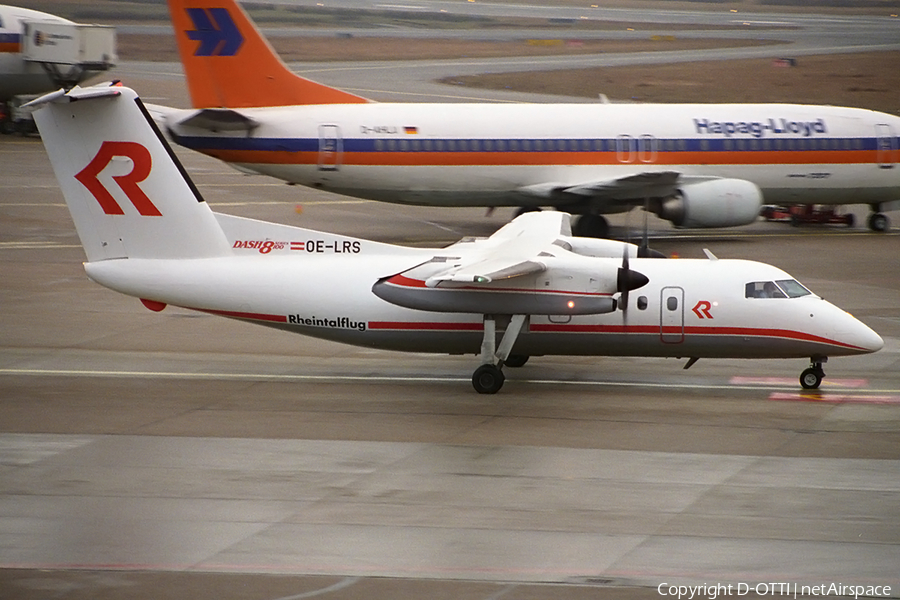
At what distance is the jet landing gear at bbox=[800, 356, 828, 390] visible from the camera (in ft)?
70.9

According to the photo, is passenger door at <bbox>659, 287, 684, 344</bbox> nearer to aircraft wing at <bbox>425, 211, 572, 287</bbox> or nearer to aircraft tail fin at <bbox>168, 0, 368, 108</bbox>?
aircraft wing at <bbox>425, 211, 572, 287</bbox>

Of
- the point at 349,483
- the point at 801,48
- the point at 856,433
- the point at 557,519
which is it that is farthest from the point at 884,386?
the point at 801,48

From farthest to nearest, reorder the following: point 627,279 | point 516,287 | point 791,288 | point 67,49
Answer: point 67,49 → point 791,288 → point 516,287 → point 627,279

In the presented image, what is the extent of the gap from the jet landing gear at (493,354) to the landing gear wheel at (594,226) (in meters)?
14.8

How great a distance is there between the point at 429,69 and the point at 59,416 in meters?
67.5

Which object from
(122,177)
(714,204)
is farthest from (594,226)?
(122,177)

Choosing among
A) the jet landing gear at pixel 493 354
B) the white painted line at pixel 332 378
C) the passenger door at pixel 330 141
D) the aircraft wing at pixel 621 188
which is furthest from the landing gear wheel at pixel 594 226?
the jet landing gear at pixel 493 354

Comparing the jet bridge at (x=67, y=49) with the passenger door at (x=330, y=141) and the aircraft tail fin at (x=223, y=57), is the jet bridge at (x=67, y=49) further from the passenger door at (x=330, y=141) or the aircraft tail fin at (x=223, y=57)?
the passenger door at (x=330, y=141)

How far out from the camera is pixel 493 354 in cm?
2109

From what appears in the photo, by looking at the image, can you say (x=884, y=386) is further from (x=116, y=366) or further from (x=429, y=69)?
(x=429, y=69)

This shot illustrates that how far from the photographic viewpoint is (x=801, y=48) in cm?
9569

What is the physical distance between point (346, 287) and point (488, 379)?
314cm

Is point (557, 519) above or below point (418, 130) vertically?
below

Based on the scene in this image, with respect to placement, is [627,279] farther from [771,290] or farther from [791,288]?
[791,288]
